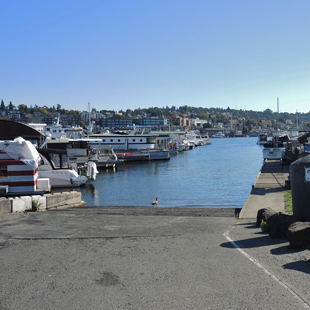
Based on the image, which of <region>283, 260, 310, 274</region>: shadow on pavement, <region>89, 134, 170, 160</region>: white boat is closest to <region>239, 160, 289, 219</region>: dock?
<region>283, 260, 310, 274</region>: shadow on pavement

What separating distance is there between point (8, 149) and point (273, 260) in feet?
50.6

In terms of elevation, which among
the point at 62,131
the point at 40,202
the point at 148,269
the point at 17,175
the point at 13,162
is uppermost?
the point at 62,131

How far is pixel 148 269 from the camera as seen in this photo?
6371 millimetres

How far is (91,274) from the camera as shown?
20.2 ft

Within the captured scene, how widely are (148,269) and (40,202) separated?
28.7 feet

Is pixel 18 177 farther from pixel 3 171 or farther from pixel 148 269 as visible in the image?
pixel 148 269

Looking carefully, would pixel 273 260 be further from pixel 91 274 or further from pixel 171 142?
pixel 171 142

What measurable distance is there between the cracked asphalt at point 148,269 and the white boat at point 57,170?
21003 mm

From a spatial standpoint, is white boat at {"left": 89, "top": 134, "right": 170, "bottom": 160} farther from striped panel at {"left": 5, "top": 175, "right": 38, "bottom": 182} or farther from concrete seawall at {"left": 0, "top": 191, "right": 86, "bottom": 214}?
concrete seawall at {"left": 0, "top": 191, "right": 86, "bottom": 214}

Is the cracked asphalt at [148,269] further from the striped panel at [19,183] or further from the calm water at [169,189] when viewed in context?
the calm water at [169,189]

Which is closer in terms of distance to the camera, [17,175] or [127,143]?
[17,175]

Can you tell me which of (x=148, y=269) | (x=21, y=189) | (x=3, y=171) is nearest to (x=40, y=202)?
(x=21, y=189)

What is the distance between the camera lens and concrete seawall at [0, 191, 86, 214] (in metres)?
12.4

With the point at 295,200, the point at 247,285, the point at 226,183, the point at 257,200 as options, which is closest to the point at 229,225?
the point at 295,200
